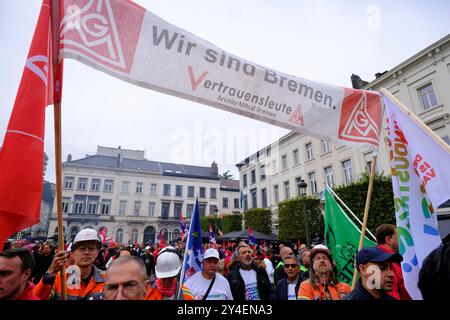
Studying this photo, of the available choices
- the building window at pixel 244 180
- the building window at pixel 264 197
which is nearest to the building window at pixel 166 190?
the building window at pixel 244 180

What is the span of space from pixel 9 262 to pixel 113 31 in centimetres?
212

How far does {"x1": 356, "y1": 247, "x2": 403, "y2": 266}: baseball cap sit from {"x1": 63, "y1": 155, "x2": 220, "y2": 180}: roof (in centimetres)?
4969

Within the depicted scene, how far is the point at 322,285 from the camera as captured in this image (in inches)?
116

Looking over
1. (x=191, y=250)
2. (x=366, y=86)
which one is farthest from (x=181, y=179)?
(x=191, y=250)

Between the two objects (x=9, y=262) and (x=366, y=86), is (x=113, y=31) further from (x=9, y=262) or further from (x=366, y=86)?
(x=366, y=86)

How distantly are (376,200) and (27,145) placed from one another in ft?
52.5

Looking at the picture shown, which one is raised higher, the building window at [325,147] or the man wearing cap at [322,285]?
the building window at [325,147]

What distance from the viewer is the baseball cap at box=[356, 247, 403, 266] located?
2098mm

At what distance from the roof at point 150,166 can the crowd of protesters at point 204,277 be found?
47760 mm

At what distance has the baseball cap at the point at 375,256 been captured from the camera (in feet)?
6.88

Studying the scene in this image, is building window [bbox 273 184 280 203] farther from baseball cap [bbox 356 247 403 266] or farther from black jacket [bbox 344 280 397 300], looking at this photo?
black jacket [bbox 344 280 397 300]

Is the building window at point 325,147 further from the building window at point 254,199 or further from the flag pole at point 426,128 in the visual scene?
the flag pole at point 426,128

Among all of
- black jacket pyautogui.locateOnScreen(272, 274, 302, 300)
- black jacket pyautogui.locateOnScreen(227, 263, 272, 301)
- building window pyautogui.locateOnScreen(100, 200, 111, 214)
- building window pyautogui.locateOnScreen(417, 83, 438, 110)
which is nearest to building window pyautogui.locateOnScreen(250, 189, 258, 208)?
building window pyautogui.locateOnScreen(417, 83, 438, 110)
